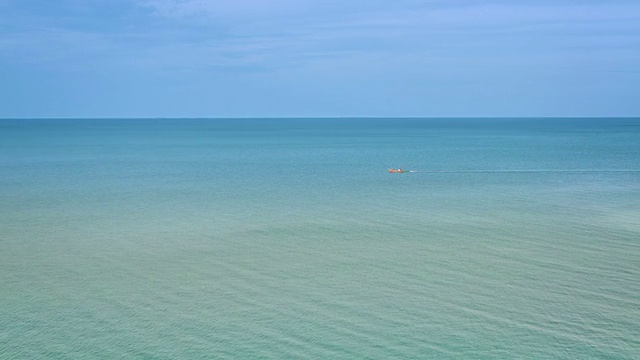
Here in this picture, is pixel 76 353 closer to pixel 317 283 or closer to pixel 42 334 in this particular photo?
pixel 42 334

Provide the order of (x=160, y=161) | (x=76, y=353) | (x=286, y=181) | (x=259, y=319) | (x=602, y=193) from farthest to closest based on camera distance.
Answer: (x=160, y=161)
(x=286, y=181)
(x=602, y=193)
(x=259, y=319)
(x=76, y=353)

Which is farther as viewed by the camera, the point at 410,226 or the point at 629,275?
the point at 410,226

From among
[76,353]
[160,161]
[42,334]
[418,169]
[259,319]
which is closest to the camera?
[76,353]

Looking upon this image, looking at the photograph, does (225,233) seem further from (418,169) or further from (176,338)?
(418,169)

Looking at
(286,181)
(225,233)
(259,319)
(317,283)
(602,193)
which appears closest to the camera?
(259,319)

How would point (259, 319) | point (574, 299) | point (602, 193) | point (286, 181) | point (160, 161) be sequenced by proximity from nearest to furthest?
point (259, 319), point (574, 299), point (602, 193), point (286, 181), point (160, 161)

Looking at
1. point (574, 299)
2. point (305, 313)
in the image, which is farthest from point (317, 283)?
point (574, 299)

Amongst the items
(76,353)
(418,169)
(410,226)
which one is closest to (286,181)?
(418,169)
